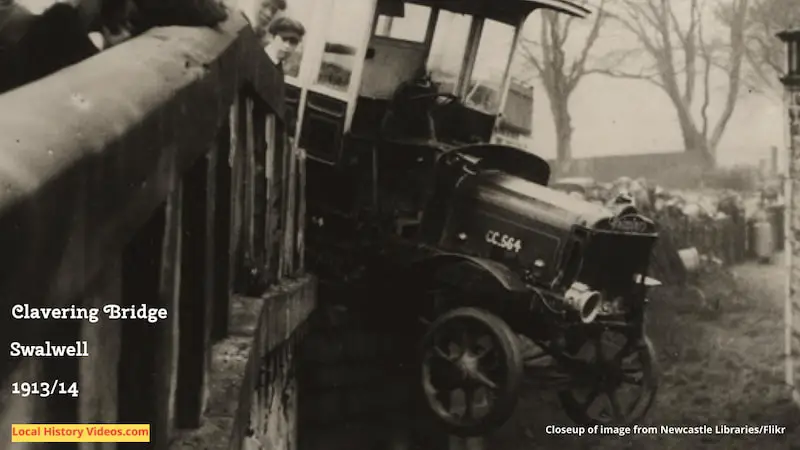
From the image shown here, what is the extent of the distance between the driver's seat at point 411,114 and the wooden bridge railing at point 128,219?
1.26 m

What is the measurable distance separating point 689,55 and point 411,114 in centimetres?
57

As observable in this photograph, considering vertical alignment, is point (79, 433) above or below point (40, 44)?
below

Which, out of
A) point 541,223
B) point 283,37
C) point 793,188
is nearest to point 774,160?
point 793,188

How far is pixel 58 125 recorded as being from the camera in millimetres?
335

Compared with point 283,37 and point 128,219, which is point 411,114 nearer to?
point 283,37

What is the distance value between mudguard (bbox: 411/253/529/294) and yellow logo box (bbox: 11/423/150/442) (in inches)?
57.0

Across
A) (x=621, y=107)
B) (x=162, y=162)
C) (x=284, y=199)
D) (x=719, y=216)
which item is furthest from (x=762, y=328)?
(x=162, y=162)

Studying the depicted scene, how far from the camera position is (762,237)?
1.89m

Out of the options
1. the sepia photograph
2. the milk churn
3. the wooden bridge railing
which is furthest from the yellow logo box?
the milk churn

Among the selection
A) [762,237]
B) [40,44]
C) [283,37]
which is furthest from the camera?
[283,37]

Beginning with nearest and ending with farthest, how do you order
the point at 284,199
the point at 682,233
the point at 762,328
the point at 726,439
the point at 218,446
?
the point at 218,446 < the point at 284,199 < the point at 726,439 < the point at 762,328 < the point at 682,233

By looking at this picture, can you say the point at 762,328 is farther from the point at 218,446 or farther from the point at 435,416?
the point at 218,446

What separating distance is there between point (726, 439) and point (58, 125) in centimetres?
159

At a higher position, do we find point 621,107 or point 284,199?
point 621,107
